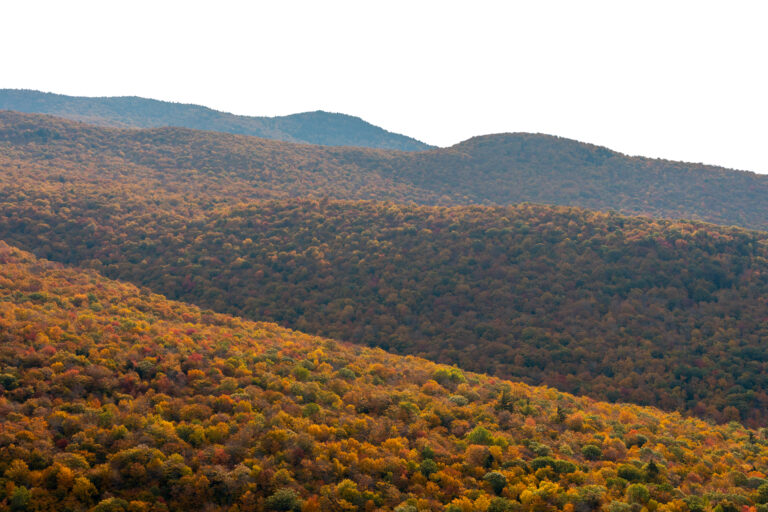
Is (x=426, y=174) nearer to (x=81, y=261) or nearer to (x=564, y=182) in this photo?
(x=564, y=182)

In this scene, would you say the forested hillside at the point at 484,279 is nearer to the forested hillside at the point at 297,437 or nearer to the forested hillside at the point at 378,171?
the forested hillside at the point at 297,437

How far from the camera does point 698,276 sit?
2083 inches

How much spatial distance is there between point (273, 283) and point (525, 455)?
137 ft

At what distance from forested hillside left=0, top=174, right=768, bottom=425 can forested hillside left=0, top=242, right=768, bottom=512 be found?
11.2 meters

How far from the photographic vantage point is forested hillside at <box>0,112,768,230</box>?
9644cm

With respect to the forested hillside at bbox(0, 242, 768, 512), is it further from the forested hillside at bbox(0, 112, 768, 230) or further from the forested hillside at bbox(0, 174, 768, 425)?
the forested hillside at bbox(0, 112, 768, 230)

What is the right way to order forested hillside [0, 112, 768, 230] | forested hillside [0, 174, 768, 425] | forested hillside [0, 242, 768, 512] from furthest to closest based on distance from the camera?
forested hillside [0, 112, 768, 230]
forested hillside [0, 174, 768, 425]
forested hillside [0, 242, 768, 512]

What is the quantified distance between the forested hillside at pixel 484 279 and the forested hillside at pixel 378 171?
21.3m

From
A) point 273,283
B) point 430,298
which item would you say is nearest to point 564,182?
point 430,298

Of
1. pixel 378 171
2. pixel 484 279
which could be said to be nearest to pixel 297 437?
pixel 484 279

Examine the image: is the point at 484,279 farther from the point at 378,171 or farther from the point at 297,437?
the point at 378,171

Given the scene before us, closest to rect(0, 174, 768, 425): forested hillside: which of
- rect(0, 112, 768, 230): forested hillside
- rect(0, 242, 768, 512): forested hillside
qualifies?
rect(0, 242, 768, 512): forested hillside

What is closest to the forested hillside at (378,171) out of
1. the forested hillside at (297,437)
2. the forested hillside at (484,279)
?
the forested hillside at (484,279)

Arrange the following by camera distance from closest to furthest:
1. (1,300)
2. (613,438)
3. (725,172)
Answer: (613,438), (1,300), (725,172)
